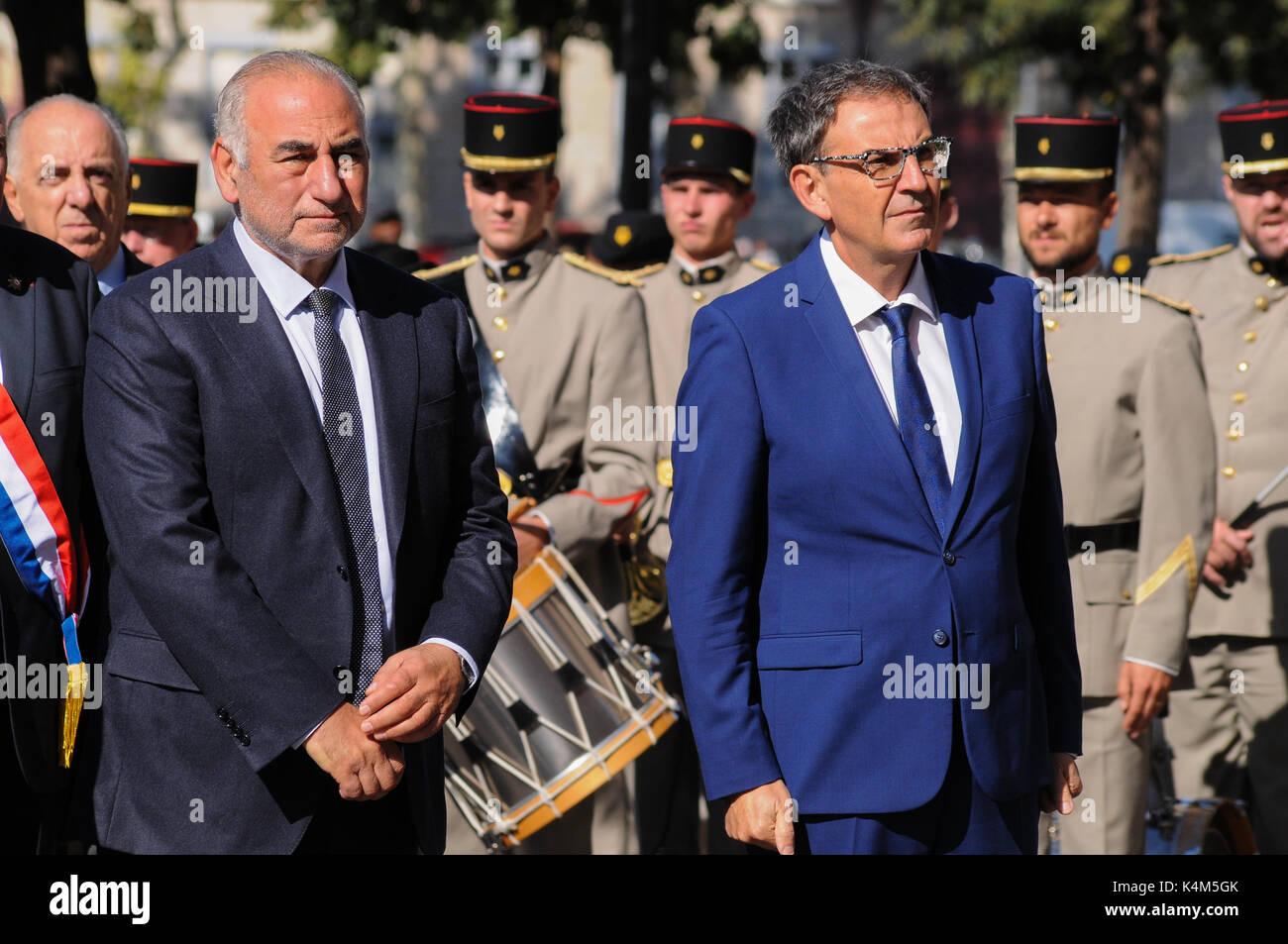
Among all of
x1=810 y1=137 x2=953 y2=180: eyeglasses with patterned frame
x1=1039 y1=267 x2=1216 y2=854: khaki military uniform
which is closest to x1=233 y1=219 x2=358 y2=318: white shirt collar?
x1=810 y1=137 x2=953 y2=180: eyeglasses with patterned frame

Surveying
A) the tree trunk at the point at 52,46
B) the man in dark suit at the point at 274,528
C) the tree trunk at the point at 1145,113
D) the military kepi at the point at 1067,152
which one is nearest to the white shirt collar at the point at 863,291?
the man in dark suit at the point at 274,528

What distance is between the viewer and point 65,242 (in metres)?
5.38

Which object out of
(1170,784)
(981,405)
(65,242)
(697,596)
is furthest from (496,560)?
(1170,784)

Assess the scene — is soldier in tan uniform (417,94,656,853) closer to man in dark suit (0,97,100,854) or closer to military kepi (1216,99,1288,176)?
man in dark suit (0,97,100,854)

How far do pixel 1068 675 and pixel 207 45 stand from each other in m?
33.7

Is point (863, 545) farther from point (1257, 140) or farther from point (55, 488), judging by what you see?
point (1257, 140)

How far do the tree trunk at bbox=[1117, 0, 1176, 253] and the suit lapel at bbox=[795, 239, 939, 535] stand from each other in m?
13.1

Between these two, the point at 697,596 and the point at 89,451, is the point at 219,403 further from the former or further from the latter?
the point at 697,596

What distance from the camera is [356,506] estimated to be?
11.2ft

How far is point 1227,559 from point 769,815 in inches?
120

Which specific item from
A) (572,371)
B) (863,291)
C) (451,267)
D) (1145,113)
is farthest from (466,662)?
(1145,113)

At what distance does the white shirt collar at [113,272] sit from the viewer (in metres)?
5.59

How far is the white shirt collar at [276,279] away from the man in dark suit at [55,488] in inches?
20.2

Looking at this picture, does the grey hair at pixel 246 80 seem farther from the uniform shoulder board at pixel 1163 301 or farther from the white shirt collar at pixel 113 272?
the uniform shoulder board at pixel 1163 301
